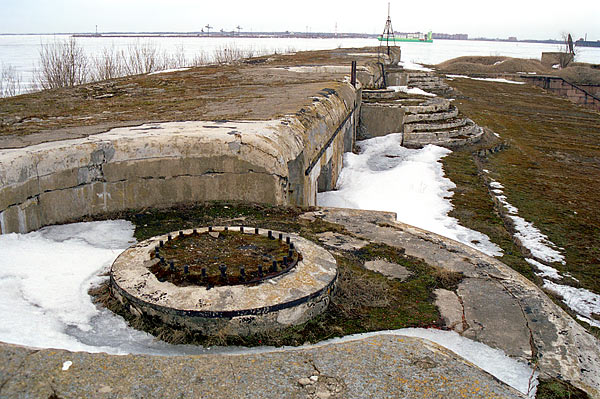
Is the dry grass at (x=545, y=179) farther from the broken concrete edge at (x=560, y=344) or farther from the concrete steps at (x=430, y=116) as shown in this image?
the broken concrete edge at (x=560, y=344)

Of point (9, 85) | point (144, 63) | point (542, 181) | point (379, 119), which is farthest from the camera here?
point (144, 63)

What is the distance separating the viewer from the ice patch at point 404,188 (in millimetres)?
6930

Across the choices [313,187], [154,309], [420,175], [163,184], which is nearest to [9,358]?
[154,309]

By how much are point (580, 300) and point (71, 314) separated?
4.76m

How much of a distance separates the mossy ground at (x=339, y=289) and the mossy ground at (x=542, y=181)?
6.81 ft

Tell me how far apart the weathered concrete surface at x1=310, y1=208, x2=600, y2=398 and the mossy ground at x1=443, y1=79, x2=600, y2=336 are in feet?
4.43

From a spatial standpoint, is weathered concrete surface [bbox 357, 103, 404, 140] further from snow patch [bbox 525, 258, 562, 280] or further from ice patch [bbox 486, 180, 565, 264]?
snow patch [bbox 525, 258, 562, 280]

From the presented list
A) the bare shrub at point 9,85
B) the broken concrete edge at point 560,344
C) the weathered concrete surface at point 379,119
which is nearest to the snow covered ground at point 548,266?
the broken concrete edge at point 560,344

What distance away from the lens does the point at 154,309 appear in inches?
117

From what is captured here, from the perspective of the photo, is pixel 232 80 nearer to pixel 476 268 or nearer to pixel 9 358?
pixel 476 268

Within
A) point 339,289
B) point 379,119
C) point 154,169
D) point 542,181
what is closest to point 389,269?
point 339,289

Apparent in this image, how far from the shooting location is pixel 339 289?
11.6 ft

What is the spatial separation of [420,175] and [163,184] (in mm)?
5759

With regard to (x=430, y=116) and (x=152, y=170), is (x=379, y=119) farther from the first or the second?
(x=152, y=170)
